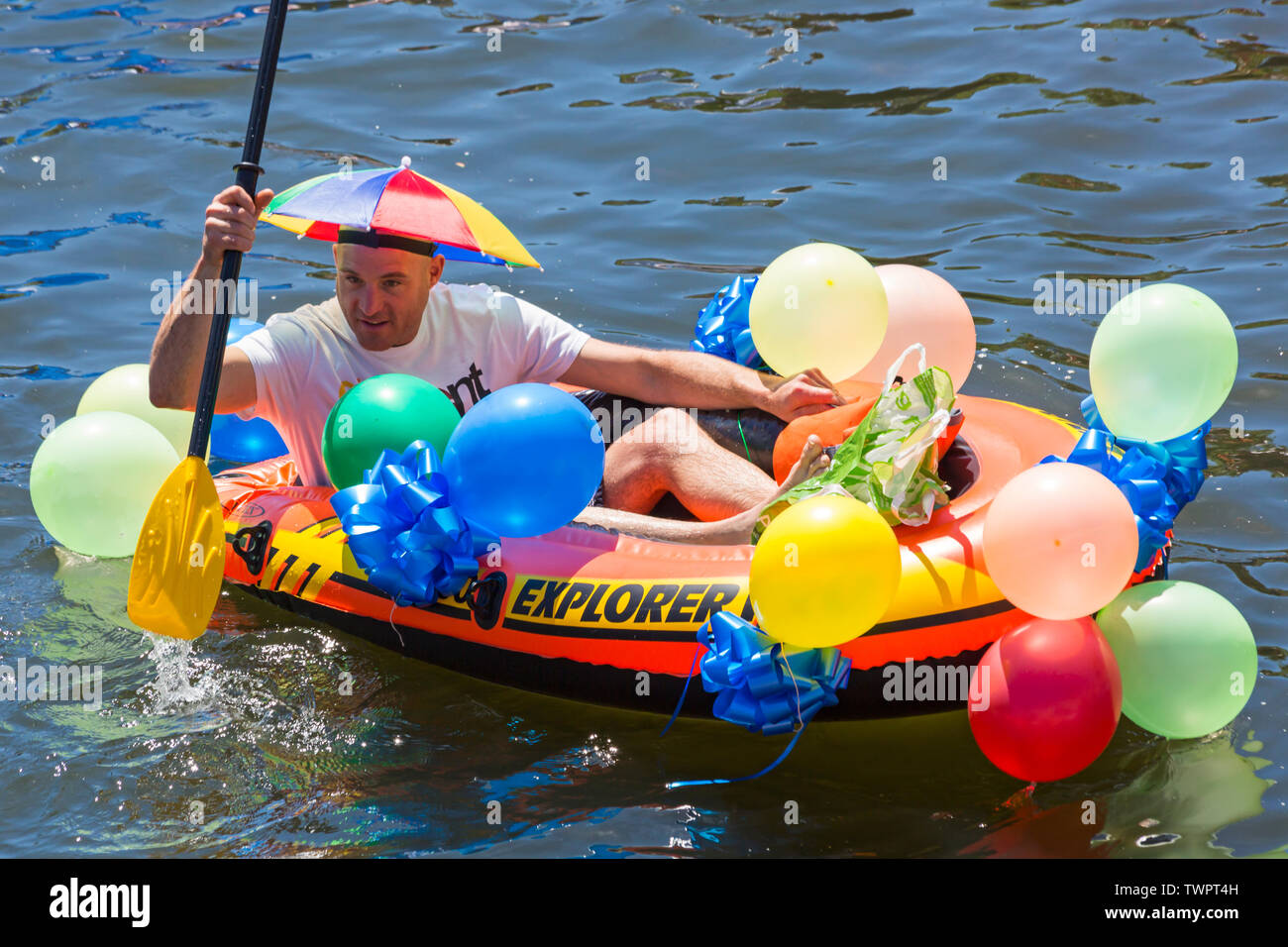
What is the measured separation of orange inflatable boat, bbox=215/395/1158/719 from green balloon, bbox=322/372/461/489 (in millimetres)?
342

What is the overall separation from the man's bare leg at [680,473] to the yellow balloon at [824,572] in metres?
1.10

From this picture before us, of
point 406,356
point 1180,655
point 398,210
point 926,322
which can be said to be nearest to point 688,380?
point 926,322

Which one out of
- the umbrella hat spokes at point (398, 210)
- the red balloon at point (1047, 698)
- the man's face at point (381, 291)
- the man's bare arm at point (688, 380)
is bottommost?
the red balloon at point (1047, 698)

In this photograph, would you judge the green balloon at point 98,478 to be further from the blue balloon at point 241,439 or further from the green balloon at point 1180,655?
the green balloon at point 1180,655

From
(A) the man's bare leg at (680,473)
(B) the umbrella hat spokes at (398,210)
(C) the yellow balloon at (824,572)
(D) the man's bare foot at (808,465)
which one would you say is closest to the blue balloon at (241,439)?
(B) the umbrella hat spokes at (398,210)

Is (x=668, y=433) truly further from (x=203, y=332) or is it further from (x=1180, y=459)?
(x=1180, y=459)

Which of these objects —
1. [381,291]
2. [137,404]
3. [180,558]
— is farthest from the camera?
[137,404]

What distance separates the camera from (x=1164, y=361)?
4.01 meters

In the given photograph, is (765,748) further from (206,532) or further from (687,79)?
(687,79)

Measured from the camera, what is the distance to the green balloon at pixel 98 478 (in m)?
4.99

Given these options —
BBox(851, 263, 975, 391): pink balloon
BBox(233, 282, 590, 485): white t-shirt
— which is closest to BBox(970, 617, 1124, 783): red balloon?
BBox(851, 263, 975, 391): pink balloon

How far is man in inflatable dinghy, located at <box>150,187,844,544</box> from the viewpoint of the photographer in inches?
182

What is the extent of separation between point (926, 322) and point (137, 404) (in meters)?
3.15
